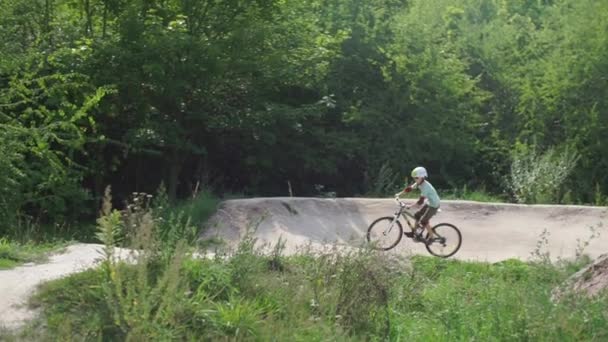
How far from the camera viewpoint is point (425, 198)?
1434 cm

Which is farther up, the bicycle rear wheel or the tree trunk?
the tree trunk

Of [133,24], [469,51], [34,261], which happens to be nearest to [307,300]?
[34,261]

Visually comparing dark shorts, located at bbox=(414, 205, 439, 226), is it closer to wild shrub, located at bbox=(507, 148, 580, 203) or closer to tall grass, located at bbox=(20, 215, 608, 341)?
tall grass, located at bbox=(20, 215, 608, 341)

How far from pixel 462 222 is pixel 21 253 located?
8195mm

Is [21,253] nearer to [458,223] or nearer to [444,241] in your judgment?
[444,241]

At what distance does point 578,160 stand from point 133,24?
895 cm

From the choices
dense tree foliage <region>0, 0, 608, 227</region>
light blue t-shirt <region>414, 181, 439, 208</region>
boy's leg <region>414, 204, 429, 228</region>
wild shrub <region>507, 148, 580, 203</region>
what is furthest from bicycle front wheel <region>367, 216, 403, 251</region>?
wild shrub <region>507, 148, 580, 203</region>

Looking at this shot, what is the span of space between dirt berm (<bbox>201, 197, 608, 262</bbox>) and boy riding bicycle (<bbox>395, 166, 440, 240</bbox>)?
2.69 feet

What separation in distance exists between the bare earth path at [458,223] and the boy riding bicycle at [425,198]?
17.6 inches

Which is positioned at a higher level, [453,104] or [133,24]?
[133,24]

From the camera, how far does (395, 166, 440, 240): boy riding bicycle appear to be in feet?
46.2

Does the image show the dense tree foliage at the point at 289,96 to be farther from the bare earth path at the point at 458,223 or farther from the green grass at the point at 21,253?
the green grass at the point at 21,253

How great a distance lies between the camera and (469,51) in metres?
23.8

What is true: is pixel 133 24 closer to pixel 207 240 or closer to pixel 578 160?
pixel 207 240
